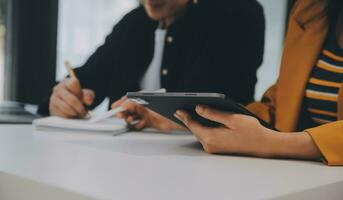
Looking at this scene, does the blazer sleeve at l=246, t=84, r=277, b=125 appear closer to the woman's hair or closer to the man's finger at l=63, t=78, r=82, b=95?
the woman's hair

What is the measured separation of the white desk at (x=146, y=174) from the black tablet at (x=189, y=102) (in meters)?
0.06

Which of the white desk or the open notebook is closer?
the white desk

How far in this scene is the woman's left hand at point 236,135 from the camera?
757 millimetres

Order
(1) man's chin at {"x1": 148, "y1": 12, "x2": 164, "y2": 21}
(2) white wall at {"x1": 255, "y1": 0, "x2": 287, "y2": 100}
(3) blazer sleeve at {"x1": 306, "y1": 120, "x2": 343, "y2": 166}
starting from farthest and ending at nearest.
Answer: (2) white wall at {"x1": 255, "y1": 0, "x2": 287, "y2": 100}
(1) man's chin at {"x1": 148, "y1": 12, "x2": 164, "y2": 21}
(3) blazer sleeve at {"x1": 306, "y1": 120, "x2": 343, "y2": 166}

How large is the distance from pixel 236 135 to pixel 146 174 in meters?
0.23

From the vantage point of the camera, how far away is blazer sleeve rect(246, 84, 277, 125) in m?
1.09

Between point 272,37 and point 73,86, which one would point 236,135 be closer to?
point 73,86

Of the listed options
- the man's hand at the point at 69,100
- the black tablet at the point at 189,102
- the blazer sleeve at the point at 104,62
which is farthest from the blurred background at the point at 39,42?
the black tablet at the point at 189,102

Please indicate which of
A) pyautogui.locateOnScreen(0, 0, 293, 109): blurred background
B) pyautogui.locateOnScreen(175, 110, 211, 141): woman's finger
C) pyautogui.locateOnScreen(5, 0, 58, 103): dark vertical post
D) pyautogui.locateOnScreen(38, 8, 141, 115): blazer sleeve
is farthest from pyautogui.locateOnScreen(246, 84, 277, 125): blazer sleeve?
pyautogui.locateOnScreen(5, 0, 58, 103): dark vertical post

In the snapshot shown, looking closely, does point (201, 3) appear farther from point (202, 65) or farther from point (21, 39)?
point (21, 39)

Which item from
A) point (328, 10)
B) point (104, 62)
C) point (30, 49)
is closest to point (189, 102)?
point (328, 10)

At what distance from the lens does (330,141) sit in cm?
74

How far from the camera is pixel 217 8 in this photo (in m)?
1.44

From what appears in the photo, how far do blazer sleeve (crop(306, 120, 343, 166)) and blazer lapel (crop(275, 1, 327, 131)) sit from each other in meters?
0.29
